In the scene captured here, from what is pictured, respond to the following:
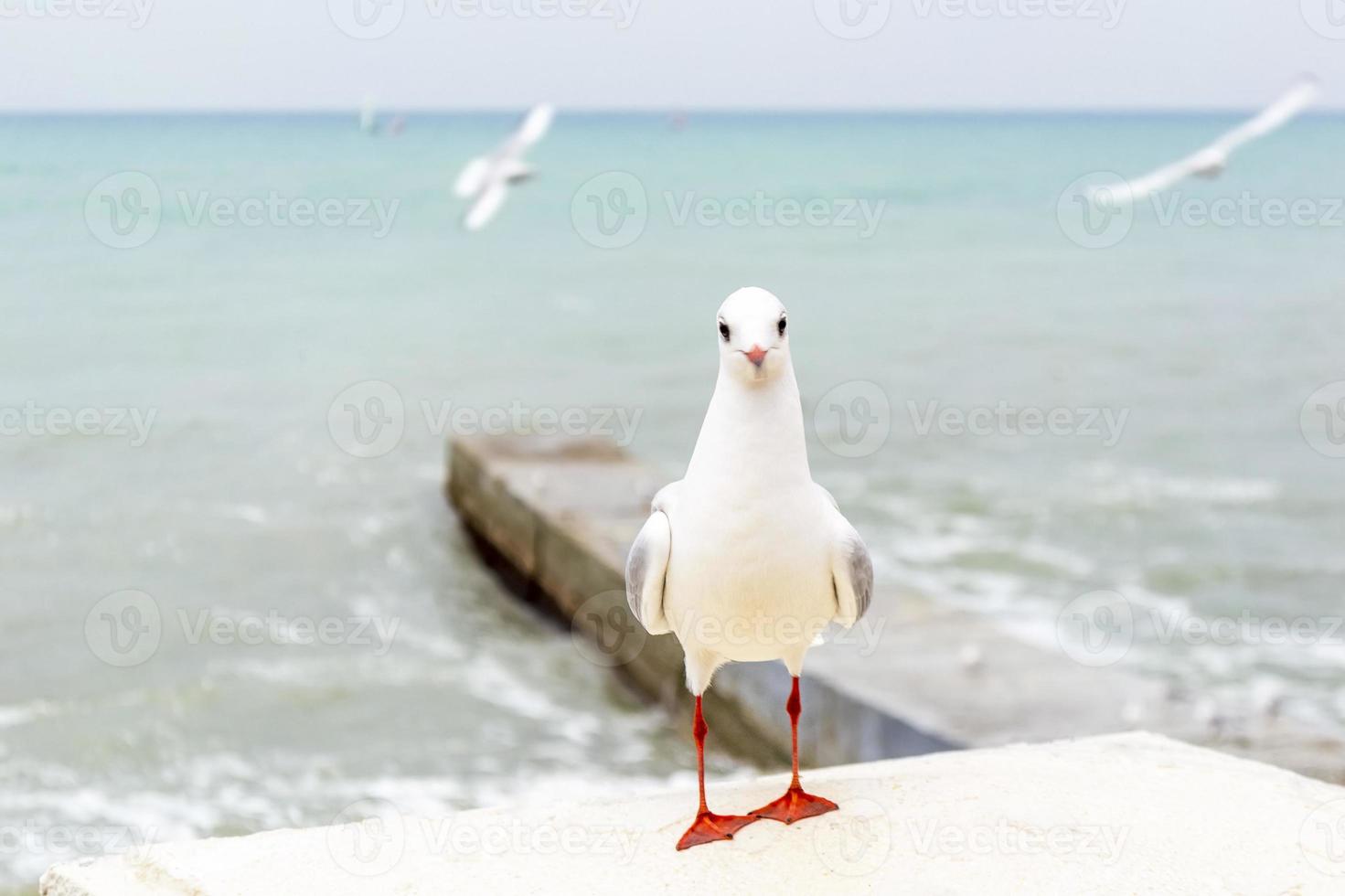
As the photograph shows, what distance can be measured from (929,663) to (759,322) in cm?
426

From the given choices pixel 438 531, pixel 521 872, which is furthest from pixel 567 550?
pixel 521 872

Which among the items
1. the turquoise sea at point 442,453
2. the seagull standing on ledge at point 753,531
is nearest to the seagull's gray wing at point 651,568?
the seagull standing on ledge at point 753,531

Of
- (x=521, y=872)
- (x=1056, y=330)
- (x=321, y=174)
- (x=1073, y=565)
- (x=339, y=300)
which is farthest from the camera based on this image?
(x=321, y=174)

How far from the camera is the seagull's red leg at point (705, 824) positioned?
3.57m

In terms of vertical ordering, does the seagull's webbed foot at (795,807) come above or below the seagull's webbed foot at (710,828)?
above

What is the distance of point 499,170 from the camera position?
8.07 metres

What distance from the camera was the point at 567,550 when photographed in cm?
1009

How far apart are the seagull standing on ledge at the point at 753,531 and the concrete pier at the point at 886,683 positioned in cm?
295

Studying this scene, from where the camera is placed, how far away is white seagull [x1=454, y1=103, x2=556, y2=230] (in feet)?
25.1

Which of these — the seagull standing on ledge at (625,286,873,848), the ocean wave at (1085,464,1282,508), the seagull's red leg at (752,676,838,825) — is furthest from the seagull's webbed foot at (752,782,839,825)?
the ocean wave at (1085,464,1282,508)

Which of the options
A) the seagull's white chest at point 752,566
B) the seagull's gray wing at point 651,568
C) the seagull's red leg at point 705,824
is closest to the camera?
the seagull's white chest at point 752,566

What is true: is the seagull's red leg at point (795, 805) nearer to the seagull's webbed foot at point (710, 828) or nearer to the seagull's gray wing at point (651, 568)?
the seagull's webbed foot at point (710, 828)

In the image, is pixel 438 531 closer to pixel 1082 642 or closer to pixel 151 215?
pixel 1082 642

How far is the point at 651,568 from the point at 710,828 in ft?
2.25
